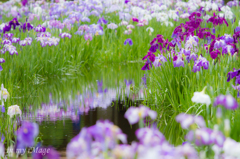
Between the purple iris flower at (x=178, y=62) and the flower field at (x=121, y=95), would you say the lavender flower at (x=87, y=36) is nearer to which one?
the flower field at (x=121, y=95)

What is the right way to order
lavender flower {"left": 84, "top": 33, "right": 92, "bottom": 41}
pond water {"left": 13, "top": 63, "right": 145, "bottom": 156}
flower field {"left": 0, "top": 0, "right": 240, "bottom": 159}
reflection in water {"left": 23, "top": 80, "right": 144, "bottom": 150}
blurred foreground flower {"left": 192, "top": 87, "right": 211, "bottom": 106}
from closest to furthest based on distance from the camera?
flower field {"left": 0, "top": 0, "right": 240, "bottom": 159}
blurred foreground flower {"left": 192, "top": 87, "right": 211, "bottom": 106}
reflection in water {"left": 23, "top": 80, "right": 144, "bottom": 150}
pond water {"left": 13, "top": 63, "right": 145, "bottom": 156}
lavender flower {"left": 84, "top": 33, "right": 92, "bottom": 41}

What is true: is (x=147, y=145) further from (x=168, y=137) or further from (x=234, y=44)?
(x=234, y=44)

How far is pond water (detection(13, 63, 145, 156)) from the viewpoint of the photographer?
4.19 meters

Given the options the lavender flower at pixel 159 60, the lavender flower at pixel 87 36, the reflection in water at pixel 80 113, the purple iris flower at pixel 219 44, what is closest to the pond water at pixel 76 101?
the reflection in water at pixel 80 113

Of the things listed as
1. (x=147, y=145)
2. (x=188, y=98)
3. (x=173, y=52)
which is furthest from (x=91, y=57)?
(x=147, y=145)

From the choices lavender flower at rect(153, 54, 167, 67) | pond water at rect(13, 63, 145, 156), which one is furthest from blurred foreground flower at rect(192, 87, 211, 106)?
lavender flower at rect(153, 54, 167, 67)

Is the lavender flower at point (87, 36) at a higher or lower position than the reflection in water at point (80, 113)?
higher

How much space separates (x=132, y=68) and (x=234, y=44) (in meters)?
4.24

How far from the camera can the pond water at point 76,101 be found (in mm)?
4188

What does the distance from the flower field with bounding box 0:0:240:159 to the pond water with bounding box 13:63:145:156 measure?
0.05ft

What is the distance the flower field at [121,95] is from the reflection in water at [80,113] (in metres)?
0.01

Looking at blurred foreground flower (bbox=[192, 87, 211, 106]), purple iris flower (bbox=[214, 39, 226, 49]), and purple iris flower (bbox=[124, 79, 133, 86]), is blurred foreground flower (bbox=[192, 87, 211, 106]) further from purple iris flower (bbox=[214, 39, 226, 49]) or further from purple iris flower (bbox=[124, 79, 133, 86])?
purple iris flower (bbox=[124, 79, 133, 86])

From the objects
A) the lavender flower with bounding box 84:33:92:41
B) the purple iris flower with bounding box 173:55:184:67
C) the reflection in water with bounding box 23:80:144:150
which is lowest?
the reflection in water with bounding box 23:80:144:150

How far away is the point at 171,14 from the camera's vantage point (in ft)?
34.8
